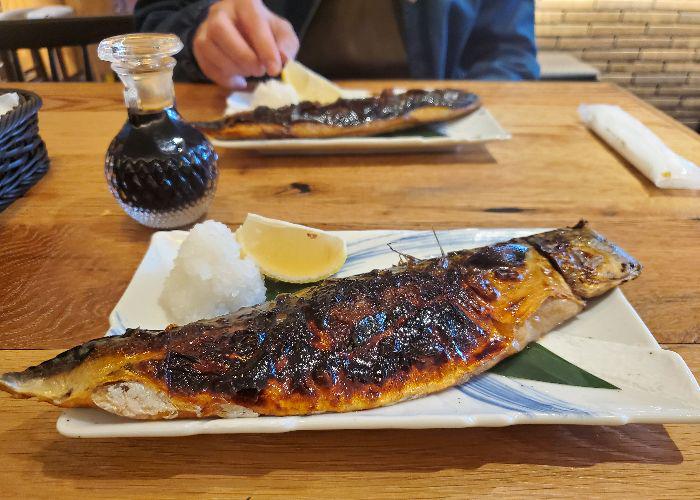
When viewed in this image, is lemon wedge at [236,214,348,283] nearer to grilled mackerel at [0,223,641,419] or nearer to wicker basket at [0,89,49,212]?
grilled mackerel at [0,223,641,419]

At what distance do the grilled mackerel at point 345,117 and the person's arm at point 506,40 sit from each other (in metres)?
0.92

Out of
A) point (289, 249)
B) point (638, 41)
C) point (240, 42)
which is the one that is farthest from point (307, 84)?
point (638, 41)

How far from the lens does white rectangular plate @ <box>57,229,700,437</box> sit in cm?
70

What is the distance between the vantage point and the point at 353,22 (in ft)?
8.50

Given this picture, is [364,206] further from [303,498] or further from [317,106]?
[303,498]

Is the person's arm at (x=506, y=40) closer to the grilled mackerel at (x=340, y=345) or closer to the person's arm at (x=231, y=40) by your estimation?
the person's arm at (x=231, y=40)

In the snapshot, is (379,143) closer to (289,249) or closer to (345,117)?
(345,117)

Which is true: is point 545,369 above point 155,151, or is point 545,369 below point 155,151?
below

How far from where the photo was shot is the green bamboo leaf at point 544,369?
80cm

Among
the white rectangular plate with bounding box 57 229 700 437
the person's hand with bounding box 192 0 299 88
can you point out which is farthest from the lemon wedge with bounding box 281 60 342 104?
the white rectangular plate with bounding box 57 229 700 437

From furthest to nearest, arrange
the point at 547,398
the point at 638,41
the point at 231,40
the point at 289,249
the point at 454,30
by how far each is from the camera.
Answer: the point at 638,41, the point at 454,30, the point at 231,40, the point at 289,249, the point at 547,398

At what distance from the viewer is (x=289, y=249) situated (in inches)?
42.9

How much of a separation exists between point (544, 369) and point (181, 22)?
218cm

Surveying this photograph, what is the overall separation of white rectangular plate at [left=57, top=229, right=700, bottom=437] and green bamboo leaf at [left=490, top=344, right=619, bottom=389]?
1cm
